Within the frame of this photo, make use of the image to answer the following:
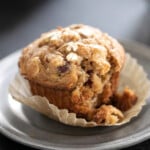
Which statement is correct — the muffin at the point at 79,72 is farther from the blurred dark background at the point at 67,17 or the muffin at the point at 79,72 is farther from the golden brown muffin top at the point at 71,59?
the blurred dark background at the point at 67,17

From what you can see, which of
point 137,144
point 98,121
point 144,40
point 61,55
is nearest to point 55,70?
point 61,55

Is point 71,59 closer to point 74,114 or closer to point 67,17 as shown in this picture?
point 74,114

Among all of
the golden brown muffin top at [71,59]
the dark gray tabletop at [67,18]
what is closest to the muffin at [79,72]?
the golden brown muffin top at [71,59]

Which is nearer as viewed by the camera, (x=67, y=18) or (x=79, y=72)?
(x=79, y=72)

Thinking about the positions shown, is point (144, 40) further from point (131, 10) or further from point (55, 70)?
point (55, 70)

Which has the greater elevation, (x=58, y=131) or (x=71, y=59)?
(x=71, y=59)

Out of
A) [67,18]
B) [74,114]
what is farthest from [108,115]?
[67,18]
